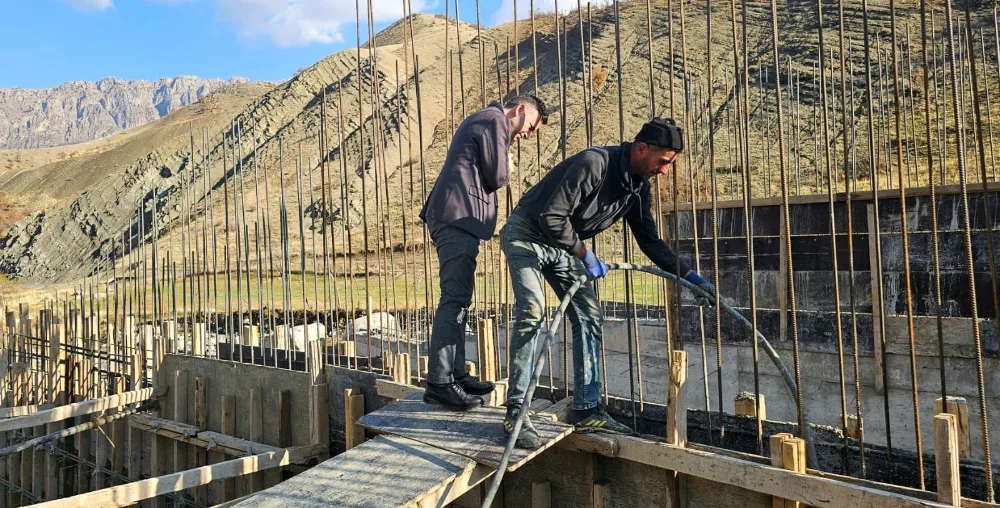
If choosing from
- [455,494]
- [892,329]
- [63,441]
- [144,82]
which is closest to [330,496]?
[455,494]

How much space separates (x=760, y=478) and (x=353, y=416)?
119 inches

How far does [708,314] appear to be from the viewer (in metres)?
7.55

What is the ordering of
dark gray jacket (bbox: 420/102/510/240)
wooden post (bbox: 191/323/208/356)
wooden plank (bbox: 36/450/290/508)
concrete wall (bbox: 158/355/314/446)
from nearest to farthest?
1. dark gray jacket (bbox: 420/102/510/240)
2. wooden plank (bbox: 36/450/290/508)
3. concrete wall (bbox: 158/355/314/446)
4. wooden post (bbox: 191/323/208/356)

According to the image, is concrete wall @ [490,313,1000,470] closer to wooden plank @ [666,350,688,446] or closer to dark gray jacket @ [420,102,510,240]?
wooden plank @ [666,350,688,446]

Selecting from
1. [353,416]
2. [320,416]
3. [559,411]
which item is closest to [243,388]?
[320,416]

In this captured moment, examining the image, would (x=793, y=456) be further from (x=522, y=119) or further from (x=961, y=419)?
(x=522, y=119)

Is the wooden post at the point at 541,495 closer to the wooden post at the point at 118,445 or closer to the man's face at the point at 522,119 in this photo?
the man's face at the point at 522,119

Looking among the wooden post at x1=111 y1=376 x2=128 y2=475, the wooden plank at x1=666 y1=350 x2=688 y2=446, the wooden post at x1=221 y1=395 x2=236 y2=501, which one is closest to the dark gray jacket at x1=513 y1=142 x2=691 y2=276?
the wooden plank at x1=666 y1=350 x2=688 y2=446

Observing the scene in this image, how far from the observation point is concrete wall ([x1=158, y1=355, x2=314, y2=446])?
18.3ft

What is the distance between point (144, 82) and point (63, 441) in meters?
210

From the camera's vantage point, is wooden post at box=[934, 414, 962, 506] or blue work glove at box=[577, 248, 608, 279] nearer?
wooden post at box=[934, 414, 962, 506]

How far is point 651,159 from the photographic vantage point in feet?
10.9

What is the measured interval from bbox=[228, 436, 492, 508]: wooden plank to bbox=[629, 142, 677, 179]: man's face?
1550mm

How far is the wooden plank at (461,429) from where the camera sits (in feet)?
10.3
